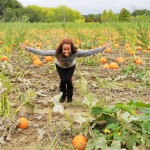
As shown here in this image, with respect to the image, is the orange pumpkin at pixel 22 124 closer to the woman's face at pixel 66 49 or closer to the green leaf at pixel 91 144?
the green leaf at pixel 91 144

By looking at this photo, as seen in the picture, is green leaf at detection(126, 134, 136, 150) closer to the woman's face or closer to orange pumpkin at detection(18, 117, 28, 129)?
orange pumpkin at detection(18, 117, 28, 129)

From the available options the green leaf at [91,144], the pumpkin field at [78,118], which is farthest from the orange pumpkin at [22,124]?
the green leaf at [91,144]

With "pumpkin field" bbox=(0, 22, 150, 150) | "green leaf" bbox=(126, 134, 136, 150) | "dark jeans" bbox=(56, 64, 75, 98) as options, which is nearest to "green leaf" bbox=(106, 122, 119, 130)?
"pumpkin field" bbox=(0, 22, 150, 150)

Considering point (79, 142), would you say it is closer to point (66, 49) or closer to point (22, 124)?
point (22, 124)

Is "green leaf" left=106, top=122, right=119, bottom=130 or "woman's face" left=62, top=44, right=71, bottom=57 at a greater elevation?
"woman's face" left=62, top=44, right=71, bottom=57

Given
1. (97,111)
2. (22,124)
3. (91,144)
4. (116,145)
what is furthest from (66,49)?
(116,145)

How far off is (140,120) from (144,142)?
0.19m

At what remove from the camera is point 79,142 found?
2752 mm

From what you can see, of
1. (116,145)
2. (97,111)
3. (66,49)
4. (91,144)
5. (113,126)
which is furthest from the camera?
(66,49)

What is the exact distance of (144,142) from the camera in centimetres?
273

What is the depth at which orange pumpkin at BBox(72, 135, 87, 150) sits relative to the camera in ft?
9.02

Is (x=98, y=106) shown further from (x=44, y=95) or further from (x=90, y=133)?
(x=44, y=95)

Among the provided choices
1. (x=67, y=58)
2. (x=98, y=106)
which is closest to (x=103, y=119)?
(x=98, y=106)

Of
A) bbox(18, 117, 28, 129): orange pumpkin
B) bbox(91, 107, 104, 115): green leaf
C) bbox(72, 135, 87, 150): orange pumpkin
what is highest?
bbox(91, 107, 104, 115): green leaf
